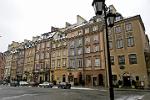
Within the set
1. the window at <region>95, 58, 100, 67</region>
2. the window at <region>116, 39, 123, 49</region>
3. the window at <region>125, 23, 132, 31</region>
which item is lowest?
the window at <region>95, 58, 100, 67</region>

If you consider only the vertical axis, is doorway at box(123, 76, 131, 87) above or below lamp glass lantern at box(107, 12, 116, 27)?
below

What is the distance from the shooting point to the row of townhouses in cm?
3925

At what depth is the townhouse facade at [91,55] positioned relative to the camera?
3919cm

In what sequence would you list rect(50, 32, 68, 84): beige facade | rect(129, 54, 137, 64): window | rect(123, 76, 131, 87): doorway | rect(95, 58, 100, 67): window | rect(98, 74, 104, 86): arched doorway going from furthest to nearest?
rect(50, 32, 68, 84): beige facade → rect(95, 58, 100, 67): window → rect(98, 74, 104, 86): arched doorway → rect(123, 76, 131, 87): doorway → rect(129, 54, 137, 64): window

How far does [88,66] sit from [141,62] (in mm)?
13605

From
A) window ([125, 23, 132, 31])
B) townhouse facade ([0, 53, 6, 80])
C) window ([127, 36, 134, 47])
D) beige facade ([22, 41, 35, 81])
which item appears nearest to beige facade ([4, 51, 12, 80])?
townhouse facade ([0, 53, 6, 80])

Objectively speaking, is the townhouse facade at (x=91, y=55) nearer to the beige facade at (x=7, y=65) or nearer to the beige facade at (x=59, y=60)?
the beige facade at (x=59, y=60)

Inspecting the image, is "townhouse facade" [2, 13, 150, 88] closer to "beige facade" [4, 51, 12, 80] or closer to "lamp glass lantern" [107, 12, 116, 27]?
"beige facade" [4, 51, 12, 80]

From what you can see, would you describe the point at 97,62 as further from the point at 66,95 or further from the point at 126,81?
the point at 66,95

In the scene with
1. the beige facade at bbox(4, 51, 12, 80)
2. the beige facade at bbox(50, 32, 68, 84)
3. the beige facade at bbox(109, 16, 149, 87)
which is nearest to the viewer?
the beige facade at bbox(109, 16, 149, 87)

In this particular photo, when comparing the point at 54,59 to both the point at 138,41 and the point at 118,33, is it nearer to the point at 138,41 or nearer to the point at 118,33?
the point at 118,33

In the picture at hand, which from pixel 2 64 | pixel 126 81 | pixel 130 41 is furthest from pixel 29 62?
pixel 130 41

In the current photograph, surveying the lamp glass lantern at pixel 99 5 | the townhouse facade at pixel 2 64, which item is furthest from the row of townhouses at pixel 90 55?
the lamp glass lantern at pixel 99 5

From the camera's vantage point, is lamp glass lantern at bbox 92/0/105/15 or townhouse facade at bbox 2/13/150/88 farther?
townhouse facade at bbox 2/13/150/88
